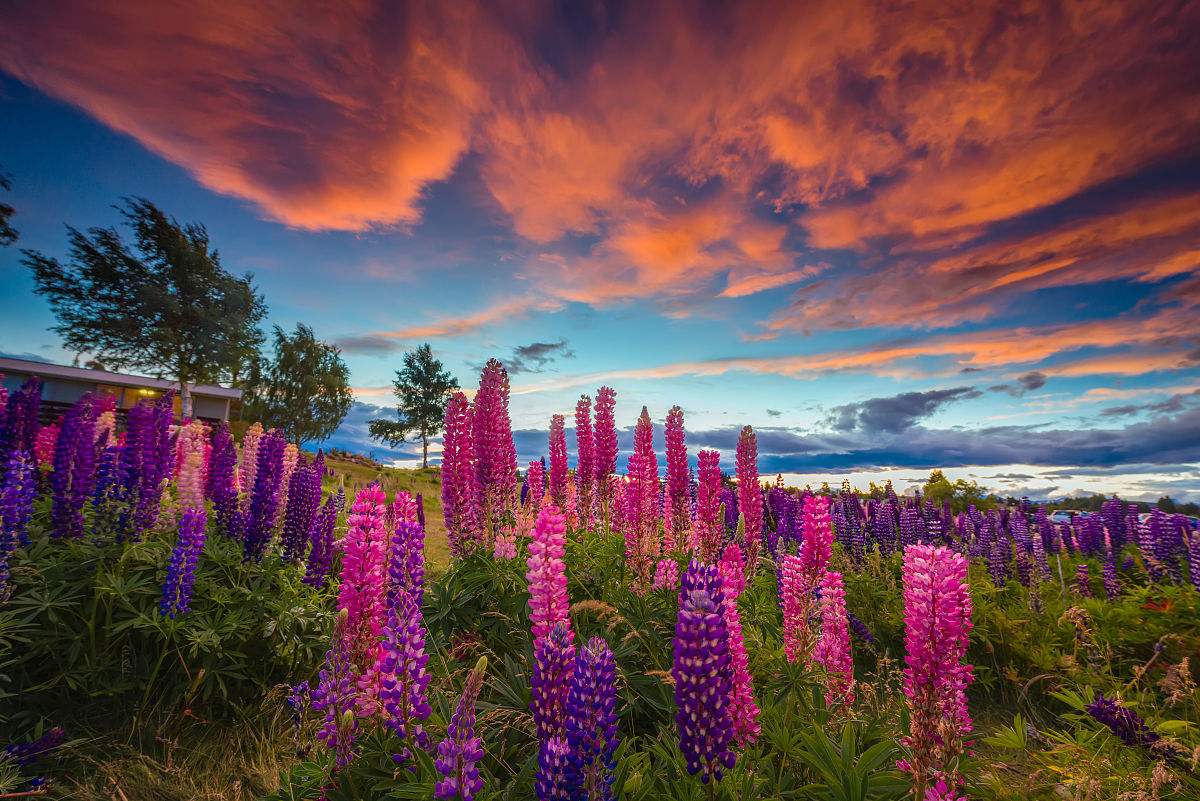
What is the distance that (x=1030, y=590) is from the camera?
8789 mm

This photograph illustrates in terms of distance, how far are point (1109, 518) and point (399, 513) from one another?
16.9m

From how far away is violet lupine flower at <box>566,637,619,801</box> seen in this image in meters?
2.19

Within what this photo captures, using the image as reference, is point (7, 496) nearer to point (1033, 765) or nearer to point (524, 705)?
point (524, 705)

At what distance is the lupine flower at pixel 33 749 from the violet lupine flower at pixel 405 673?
12.9 ft

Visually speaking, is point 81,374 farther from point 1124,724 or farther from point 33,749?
point 1124,724

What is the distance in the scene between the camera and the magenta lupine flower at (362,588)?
10.6 ft

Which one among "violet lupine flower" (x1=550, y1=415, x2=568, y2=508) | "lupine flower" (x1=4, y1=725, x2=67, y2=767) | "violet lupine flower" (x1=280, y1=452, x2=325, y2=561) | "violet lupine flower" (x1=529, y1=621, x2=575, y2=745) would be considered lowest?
"lupine flower" (x1=4, y1=725, x2=67, y2=767)

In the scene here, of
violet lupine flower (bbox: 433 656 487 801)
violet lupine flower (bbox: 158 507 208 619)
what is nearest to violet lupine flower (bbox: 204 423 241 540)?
violet lupine flower (bbox: 158 507 208 619)

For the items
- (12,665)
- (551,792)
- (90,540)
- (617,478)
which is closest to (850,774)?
(551,792)

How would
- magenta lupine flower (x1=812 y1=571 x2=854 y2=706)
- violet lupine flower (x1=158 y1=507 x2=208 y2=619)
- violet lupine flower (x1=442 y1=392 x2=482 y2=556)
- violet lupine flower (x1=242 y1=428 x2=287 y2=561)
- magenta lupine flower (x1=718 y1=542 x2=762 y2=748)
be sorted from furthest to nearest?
violet lupine flower (x1=242 y1=428 x2=287 y2=561)
violet lupine flower (x1=442 y1=392 x2=482 y2=556)
violet lupine flower (x1=158 y1=507 x2=208 y2=619)
magenta lupine flower (x1=812 y1=571 x2=854 y2=706)
magenta lupine flower (x1=718 y1=542 x2=762 y2=748)

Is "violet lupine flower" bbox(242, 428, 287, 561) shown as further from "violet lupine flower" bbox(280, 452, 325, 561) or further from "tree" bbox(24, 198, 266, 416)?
"tree" bbox(24, 198, 266, 416)

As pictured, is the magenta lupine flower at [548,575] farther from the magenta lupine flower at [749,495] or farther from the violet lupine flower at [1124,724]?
the violet lupine flower at [1124,724]

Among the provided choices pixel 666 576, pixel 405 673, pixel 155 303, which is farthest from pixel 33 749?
pixel 155 303

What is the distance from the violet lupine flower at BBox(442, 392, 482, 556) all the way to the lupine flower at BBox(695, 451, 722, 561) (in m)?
2.65
